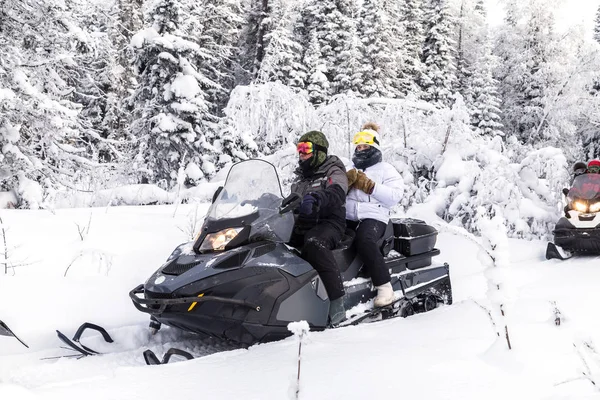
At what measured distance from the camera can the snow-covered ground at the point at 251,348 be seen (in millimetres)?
2287

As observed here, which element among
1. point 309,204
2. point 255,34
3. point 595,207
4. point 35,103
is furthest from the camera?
point 255,34

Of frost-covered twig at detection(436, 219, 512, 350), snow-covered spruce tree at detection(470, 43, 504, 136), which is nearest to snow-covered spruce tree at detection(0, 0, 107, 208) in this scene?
frost-covered twig at detection(436, 219, 512, 350)

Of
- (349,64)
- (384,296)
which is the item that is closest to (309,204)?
(384,296)

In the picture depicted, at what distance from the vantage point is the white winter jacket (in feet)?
13.9

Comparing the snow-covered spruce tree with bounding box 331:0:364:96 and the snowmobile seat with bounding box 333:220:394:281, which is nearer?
the snowmobile seat with bounding box 333:220:394:281

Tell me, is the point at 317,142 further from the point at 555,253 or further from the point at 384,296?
the point at 555,253

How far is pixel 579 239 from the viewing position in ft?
22.6

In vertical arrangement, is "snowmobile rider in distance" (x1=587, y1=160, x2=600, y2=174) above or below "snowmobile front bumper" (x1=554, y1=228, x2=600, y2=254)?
above

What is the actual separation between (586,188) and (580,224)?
1.95ft

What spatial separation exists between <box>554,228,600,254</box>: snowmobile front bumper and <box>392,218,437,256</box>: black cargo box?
3268mm

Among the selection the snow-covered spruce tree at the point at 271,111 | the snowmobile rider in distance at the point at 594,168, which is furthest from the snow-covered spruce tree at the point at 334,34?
the snowmobile rider in distance at the point at 594,168

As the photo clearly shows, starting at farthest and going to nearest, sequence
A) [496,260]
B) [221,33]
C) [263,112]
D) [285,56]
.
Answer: [221,33] < [285,56] < [263,112] < [496,260]

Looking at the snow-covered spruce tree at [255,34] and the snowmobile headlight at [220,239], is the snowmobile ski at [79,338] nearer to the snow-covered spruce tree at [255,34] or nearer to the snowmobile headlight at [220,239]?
the snowmobile headlight at [220,239]

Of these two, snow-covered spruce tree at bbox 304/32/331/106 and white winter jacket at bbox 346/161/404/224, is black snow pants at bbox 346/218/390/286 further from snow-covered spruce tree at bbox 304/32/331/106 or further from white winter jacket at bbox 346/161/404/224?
snow-covered spruce tree at bbox 304/32/331/106
